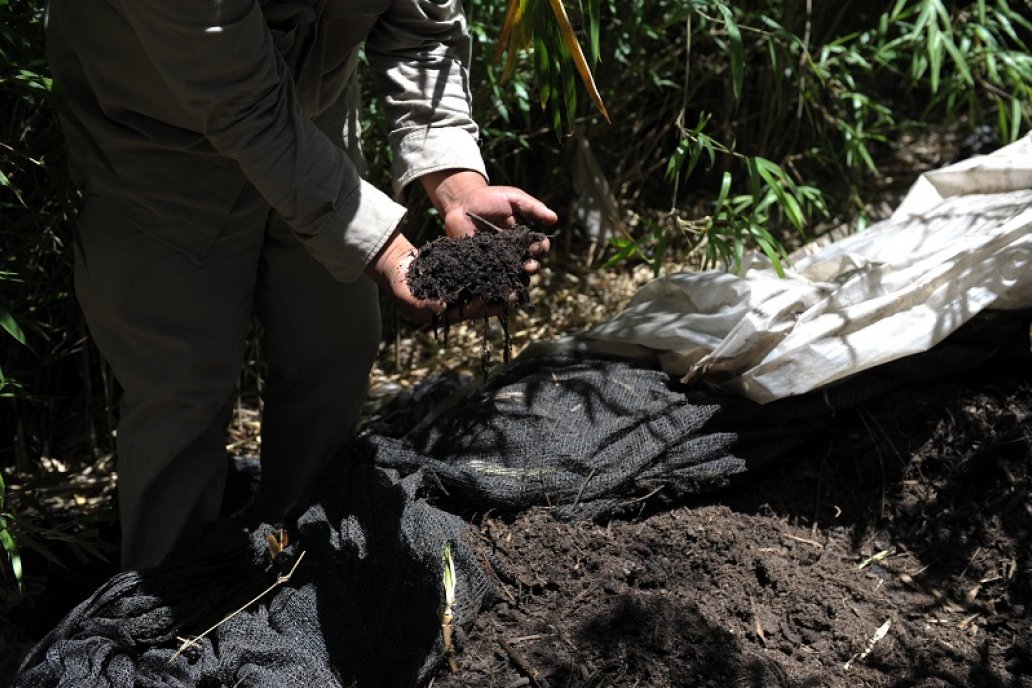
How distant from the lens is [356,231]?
1874 millimetres

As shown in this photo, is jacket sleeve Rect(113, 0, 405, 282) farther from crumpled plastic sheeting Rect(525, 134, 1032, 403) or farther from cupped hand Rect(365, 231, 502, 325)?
crumpled plastic sheeting Rect(525, 134, 1032, 403)

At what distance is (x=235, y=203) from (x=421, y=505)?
716mm

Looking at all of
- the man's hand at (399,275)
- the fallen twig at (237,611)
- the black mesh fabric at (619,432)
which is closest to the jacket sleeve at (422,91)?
the man's hand at (399,275)

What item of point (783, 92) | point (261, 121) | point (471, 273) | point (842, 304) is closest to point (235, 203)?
point (261, 121)

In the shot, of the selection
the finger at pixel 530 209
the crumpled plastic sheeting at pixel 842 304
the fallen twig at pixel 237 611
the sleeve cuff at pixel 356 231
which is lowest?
the fallen twig at pixel 237 611

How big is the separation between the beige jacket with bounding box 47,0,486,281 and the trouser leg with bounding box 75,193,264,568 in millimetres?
63

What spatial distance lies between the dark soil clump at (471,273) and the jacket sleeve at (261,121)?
3.7 inches

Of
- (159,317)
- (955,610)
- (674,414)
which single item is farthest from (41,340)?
(955,610)

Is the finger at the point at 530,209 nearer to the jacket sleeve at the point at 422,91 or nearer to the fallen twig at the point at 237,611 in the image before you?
the jacket sleeve at the point at 422,91

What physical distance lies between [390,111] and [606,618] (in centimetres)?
110

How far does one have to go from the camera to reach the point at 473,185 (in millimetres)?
2156

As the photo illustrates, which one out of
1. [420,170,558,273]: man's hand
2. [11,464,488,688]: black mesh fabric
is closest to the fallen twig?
[11,464,488,688]: black mesh fabric

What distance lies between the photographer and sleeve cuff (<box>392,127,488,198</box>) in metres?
2.15

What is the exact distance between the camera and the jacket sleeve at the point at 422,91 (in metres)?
2.16
